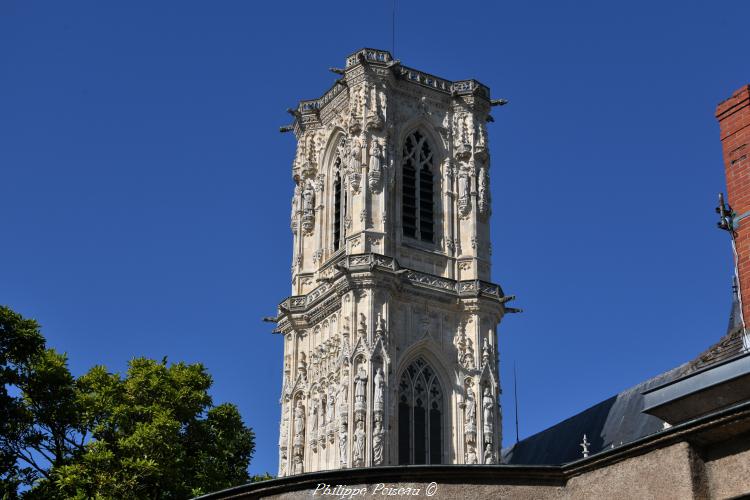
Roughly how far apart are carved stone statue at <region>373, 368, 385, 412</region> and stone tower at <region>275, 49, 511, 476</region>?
1.2 inches

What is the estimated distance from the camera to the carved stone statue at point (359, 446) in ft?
112

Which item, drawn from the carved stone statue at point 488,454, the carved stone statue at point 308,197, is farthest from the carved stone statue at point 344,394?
the carved stone statue at point 308,197

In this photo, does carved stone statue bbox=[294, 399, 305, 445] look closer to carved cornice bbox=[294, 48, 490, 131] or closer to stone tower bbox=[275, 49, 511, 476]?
stone tower bbox=[275, 49, 511, 476]

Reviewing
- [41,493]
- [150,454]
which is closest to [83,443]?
[150,454]

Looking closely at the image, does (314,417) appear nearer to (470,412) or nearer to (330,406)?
(330,406)

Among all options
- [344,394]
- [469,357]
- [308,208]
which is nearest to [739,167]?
[344,394]

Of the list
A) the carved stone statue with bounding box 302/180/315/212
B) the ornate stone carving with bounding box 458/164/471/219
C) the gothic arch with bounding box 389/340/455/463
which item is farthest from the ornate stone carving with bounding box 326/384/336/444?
the ornate stone carving with bounding box 458/164/471/219

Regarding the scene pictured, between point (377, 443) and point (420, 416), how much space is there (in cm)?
255

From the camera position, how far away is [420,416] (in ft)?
120

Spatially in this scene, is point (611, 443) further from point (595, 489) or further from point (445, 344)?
point (595, 489)

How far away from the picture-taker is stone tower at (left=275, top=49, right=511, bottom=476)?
3594cm

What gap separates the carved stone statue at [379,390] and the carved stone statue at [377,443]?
471mm

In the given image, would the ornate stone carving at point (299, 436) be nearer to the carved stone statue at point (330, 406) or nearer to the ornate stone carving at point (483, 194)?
the carved stone statue at point (330, 406)

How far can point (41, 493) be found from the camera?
78.6 ft
